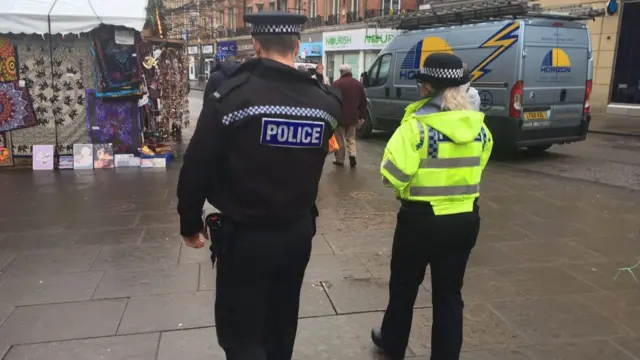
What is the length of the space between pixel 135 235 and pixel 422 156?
12.6ft

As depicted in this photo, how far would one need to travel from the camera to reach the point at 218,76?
2270mm

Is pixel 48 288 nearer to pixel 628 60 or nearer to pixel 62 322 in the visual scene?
pixel 62 322

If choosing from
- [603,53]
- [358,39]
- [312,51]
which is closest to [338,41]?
[358,39]

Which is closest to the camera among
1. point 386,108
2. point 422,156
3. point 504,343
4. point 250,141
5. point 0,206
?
point 250,141

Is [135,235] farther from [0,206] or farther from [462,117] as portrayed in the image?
[462,117]

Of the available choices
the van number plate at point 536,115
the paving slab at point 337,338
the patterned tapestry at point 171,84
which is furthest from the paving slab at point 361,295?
the patterned tapestry at point 171,84

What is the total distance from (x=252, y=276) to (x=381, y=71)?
11265 mm

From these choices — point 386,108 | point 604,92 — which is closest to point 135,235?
point 386,108

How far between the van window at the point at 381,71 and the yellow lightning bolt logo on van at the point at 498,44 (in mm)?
2842

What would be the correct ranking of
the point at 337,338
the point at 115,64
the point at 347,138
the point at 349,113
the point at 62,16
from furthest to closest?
1. the point at 347,138
2. the point at 349,113
3. the point at 115,64
4. the point at 62,16
5. the point at 337,338

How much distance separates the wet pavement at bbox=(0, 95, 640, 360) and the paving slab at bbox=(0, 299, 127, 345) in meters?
0.01

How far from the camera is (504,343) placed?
136 inches

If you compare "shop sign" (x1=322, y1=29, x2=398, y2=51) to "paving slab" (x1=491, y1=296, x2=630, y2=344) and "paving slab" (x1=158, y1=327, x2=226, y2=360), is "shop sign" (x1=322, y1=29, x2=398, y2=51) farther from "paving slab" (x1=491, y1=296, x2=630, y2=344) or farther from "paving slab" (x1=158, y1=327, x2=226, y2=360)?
"paving slab" (x1=158, y1=327, x2=226, y2=360)

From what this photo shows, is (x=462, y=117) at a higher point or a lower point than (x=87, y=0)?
lower
